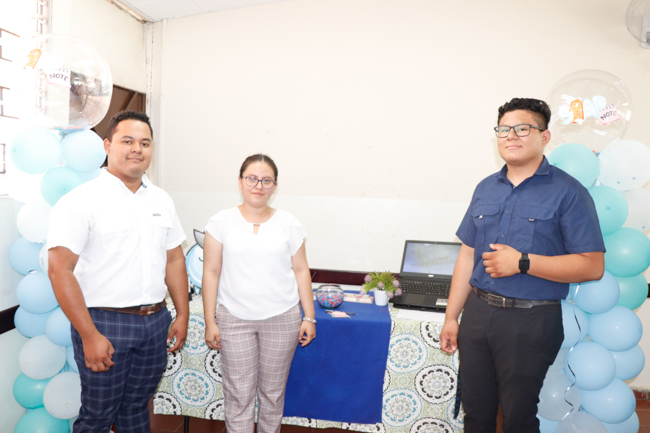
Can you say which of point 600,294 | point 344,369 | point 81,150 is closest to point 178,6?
Result: point 81,150

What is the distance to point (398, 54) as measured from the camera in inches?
120

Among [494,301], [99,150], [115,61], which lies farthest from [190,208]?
[494,301]

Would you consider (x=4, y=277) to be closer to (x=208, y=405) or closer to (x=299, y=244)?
(x=208, y=405)

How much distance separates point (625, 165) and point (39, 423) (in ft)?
9.97

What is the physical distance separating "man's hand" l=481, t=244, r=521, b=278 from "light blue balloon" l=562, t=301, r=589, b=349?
55 centimetres

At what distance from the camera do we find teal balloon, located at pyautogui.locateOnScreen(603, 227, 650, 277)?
1.82 metres

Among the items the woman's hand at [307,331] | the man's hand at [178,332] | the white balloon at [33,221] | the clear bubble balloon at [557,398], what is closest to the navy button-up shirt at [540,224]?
the clear bubble balloon at [557,398]

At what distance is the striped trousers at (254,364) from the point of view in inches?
72.5

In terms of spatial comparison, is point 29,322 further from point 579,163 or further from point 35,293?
point 579,163

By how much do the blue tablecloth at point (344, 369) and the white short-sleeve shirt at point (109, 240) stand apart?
0.98m

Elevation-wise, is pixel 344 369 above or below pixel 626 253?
below

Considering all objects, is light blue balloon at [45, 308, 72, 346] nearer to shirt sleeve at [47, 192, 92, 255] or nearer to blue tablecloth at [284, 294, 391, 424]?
shirt sleeve at [47, 192, 92, 255]

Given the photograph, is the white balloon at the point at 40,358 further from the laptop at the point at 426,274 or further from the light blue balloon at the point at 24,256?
the laptop at the point at 426,274

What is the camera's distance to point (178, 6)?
10.4ft
